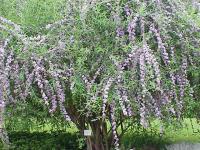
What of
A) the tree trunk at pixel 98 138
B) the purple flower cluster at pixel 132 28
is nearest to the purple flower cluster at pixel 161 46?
the purple flower cluster at pixel 132 28

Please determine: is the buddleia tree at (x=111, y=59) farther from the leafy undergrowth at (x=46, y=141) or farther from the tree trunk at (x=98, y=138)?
the leafy undergrowth at (x=46, y=141)

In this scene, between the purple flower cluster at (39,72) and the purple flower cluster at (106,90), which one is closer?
the purple flower cluster at (106,90)

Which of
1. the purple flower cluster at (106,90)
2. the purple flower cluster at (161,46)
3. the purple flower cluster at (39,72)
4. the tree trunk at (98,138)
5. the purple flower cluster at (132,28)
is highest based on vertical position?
the purple flower cluster at (132,28)

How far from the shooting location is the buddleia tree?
14.2 ft

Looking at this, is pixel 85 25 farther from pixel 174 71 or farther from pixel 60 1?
pixel 174 71

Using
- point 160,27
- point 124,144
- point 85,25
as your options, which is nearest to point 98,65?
point 85,25

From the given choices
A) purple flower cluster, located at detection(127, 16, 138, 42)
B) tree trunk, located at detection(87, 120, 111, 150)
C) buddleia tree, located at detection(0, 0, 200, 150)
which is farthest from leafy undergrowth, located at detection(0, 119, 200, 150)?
purple flower cluster, located at detection(127, 16, 138, 42)

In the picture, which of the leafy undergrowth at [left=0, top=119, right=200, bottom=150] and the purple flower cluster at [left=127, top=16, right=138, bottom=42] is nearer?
the purple flower cluster at [left=127, top=16, right=138, bottom=42]

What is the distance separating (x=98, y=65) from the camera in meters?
4.51

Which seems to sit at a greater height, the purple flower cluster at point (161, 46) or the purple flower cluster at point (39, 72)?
the purple flower cluster at point (161, 46)

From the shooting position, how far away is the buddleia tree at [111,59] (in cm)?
432

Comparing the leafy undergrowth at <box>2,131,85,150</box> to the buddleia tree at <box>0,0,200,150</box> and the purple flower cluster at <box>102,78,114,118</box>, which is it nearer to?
the buddleia tree at <box>0,0,200,150</box>

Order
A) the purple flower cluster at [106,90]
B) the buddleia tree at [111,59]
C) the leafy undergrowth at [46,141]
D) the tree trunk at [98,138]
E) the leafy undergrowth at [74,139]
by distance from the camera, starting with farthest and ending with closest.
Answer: the leafy undergrowth at [46,141], the leafy undergrowth at [74,139], the tree trunk at [98,138], the buddleia tree at [111,59], the purple flower cluster at [106,90]

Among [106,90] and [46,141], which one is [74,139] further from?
[106,90]
